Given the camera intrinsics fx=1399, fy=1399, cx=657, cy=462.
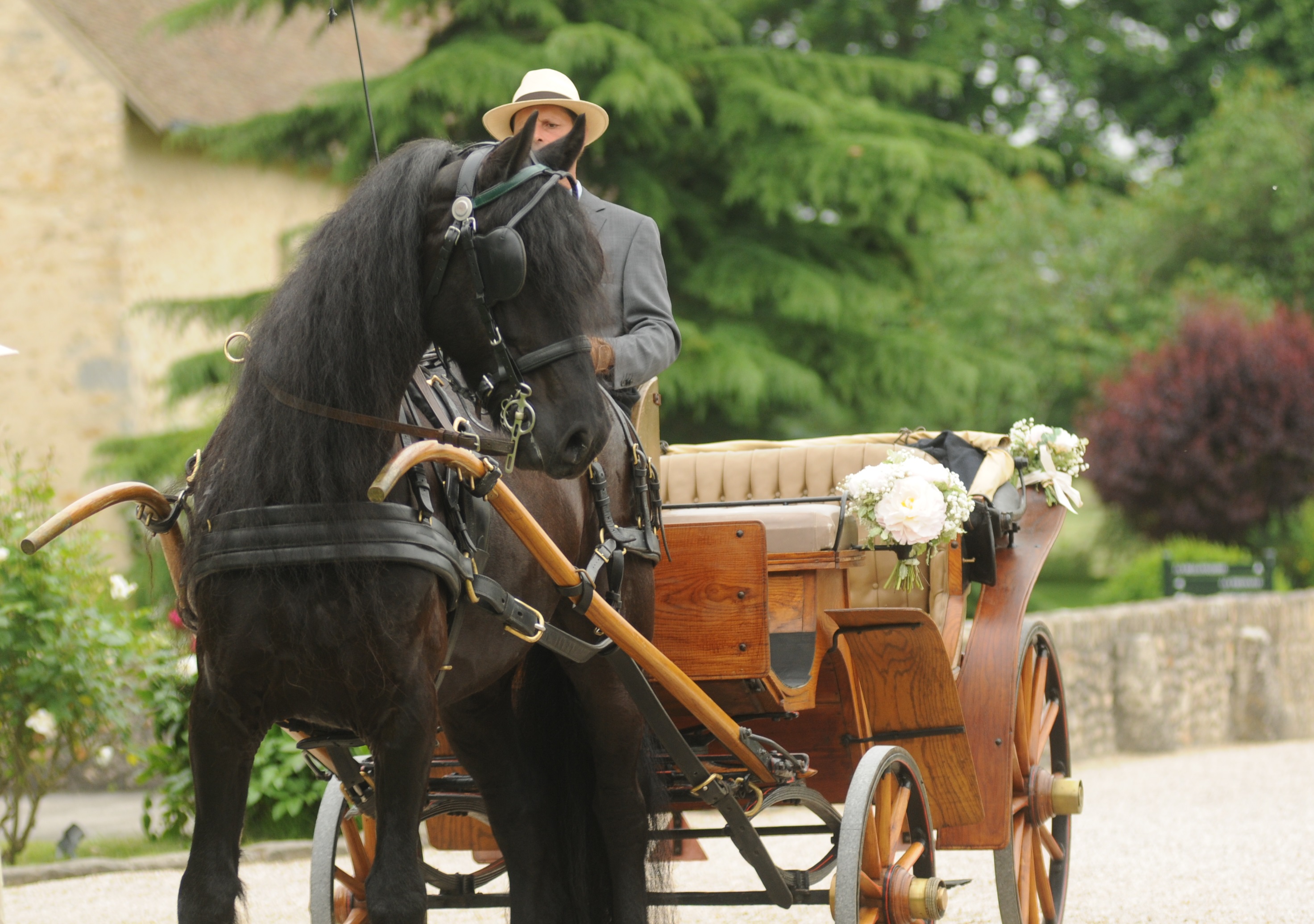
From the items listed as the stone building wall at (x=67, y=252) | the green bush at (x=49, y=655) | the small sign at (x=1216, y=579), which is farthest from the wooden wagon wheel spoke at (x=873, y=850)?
the stone building wall at (x=67, y=252)

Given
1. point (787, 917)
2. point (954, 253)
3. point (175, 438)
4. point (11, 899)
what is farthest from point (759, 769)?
point (954, 253)

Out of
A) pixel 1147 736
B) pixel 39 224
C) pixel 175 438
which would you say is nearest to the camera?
pixel 1147 736

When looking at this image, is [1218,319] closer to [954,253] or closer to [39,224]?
[954,253]

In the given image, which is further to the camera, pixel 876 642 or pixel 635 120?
pixel 635 120

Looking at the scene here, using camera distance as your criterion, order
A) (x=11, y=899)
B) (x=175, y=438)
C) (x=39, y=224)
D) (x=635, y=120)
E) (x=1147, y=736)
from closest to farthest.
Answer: (x=11, y=899) < (x=1147, y=736) < (x=175, y=438) < (x=635, y=120) < (x=39, y=224)

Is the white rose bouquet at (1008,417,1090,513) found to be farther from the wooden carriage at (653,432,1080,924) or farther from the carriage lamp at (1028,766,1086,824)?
the carriage lamp at (1028,766,1086,824)

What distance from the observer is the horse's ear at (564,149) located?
9.37 ft

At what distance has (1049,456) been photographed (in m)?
5.16

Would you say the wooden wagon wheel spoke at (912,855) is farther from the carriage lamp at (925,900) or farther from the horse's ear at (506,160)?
the horse's ear at (506,160)

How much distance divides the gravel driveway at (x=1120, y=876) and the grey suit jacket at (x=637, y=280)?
156 cm

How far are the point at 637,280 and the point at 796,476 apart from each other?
139cm

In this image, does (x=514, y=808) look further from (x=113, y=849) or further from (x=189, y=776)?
(x=113, y=849)

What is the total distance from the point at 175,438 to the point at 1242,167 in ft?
45.3

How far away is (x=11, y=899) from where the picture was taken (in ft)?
20.2
